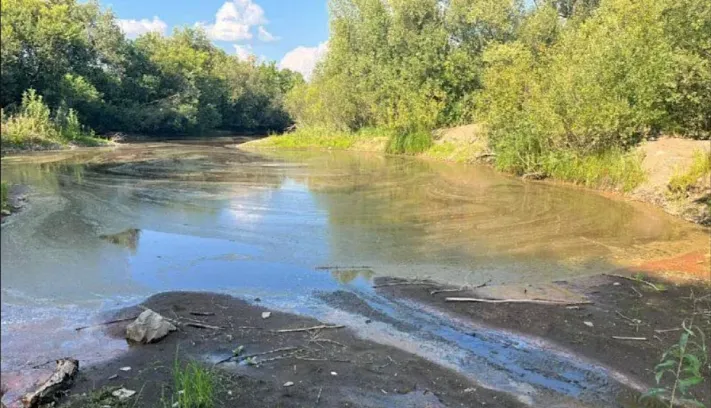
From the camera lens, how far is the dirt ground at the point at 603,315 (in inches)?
214

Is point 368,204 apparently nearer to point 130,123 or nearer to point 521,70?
point 521,70

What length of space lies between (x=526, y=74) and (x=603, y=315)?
51.0ft

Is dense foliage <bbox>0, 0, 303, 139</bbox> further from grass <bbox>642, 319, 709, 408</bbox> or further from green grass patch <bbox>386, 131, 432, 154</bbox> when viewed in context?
grass <bbox>642, 319, 709, 408</bbox>

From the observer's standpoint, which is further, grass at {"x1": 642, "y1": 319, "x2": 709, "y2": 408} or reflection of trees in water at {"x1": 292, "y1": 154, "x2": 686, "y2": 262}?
reflection of trees in water at {"x1": 292, "y1": 154, "x2": 686, "y2": 262}

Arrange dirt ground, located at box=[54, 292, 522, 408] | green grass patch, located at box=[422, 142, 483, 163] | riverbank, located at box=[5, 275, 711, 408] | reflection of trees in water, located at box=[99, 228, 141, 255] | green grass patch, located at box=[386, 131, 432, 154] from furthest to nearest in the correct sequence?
green grass patch, located at box=[386, 131, 432, 154] → green grass patch, located at box=[422, 142, 483, 163] → reflection of trees in water, located at box=[99, 228, 141, 255] → riverbank, located at box=[5, 275, 711, 408] → dirt ground, located at box=[54, 292, 522, 408]

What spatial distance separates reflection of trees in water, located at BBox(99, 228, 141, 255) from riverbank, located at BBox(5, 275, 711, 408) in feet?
9.03

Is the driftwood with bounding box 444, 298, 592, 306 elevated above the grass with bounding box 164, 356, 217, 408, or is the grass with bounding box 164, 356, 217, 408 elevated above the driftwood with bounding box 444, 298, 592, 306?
the grass with bounding box 164, 356, 217, 408

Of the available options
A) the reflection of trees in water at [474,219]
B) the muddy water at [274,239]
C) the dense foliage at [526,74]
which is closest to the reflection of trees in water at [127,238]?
the muddy water at [274,239]

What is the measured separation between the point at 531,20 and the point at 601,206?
23.0 m

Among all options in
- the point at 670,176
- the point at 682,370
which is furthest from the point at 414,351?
the point at 670,176

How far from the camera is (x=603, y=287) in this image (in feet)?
24.2

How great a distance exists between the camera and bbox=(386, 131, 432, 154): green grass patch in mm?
28531

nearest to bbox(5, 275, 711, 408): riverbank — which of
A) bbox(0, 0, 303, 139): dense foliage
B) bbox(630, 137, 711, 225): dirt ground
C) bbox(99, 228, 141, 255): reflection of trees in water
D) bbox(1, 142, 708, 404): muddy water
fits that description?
bbox(1, 142, 708, 404): muddy water

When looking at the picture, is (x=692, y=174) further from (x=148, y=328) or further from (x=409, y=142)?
(x=409, y=142)
